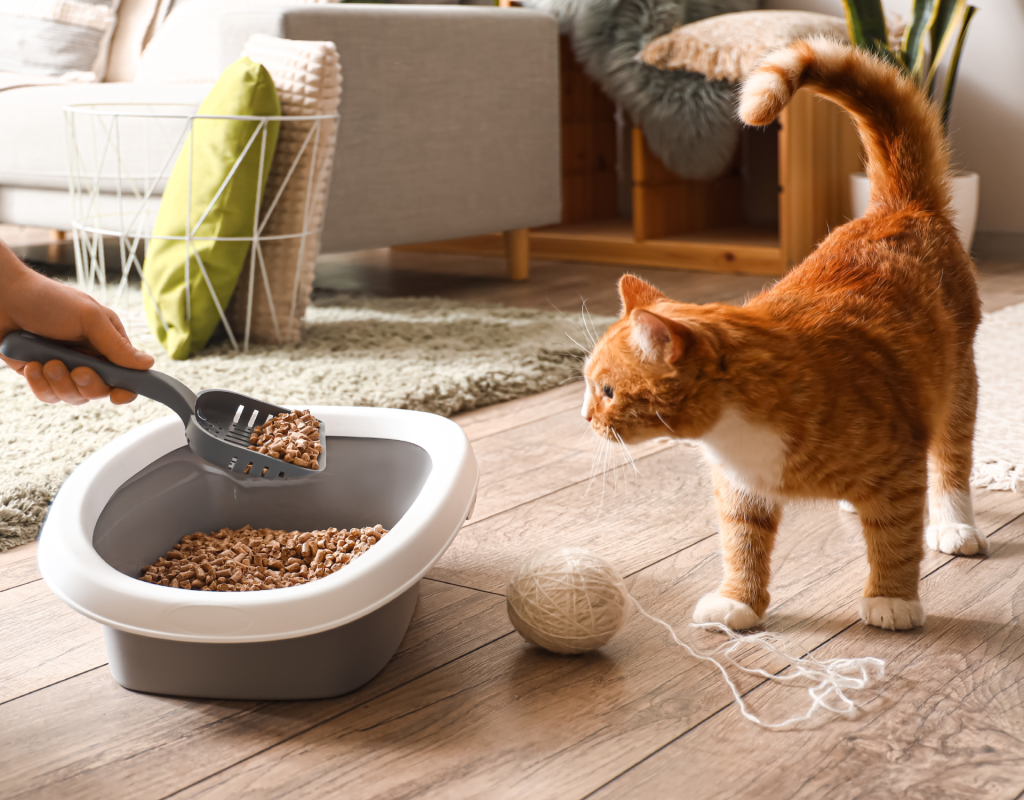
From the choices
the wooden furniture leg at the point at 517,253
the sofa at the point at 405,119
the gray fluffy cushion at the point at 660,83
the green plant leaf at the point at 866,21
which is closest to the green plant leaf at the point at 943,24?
the green plant leaf at the point at 866,21

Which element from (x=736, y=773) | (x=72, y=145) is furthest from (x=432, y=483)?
(x=72, y=145)

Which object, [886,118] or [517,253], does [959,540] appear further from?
[517,253]

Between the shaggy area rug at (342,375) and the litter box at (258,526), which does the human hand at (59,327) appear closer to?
→ the litter box at (258,526)

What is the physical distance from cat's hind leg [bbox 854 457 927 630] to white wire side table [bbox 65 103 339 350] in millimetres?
1340

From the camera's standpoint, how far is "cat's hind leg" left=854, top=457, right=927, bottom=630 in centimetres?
95

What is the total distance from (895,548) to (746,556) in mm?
140

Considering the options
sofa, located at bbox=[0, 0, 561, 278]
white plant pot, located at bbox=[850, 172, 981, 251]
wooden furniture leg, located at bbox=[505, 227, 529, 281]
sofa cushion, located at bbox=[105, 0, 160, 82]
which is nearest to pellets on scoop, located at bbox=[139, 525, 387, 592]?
sofa, located at bbox=[0, 0, 561, 278]

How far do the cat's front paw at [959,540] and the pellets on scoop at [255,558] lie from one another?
636 millimetres

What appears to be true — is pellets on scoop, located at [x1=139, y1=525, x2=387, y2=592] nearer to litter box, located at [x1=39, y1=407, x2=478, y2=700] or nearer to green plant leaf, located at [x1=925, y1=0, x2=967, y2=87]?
litter box, located at [x1=39, y1=407, x2=478, y2=700]

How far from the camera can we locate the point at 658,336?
33.4 inches

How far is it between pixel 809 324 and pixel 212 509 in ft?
2.20

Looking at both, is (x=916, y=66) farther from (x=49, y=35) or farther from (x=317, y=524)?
(x=49, y=35)

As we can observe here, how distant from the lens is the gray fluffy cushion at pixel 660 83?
291 centimetres

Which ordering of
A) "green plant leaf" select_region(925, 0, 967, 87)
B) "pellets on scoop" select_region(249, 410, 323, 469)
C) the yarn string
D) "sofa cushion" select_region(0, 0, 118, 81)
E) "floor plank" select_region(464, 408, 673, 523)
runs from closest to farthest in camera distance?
1. the yarn string
2. "pellets on scoop" select_region(249, 410, 323, 469)
3. "floor plank" select_region(464, 408, 673, 523)
4. "green plant leaf" select_region(925, 0, 967, 87)
5. "sofa cushion" select_region(0, 0, 118, 81)
